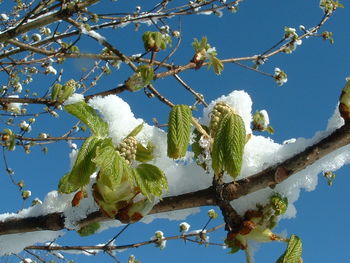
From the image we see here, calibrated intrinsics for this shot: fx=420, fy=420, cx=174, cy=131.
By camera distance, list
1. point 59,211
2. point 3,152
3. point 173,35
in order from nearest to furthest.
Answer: point 59,211 < point 3,152 < point 173,35

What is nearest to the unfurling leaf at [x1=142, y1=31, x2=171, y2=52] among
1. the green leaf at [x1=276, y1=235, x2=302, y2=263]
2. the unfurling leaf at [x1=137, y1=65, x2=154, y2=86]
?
the unfurling leaf at [x1=137, y1=65, x2=154, y2=86]

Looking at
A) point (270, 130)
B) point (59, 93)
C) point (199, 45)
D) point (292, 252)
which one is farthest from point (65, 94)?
point (292, 252)

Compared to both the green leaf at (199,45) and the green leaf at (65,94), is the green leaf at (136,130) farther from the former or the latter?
the green leaf at (65,94)

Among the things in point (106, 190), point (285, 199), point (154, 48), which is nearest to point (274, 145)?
point (285, 199)

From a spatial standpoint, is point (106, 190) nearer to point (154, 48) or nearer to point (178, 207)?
point (178, 207)

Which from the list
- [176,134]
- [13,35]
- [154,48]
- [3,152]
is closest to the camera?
[176,134]

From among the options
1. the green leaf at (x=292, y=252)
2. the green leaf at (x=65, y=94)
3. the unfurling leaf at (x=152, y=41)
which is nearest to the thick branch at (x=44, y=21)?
the green leaf at (x=65, y=94)
